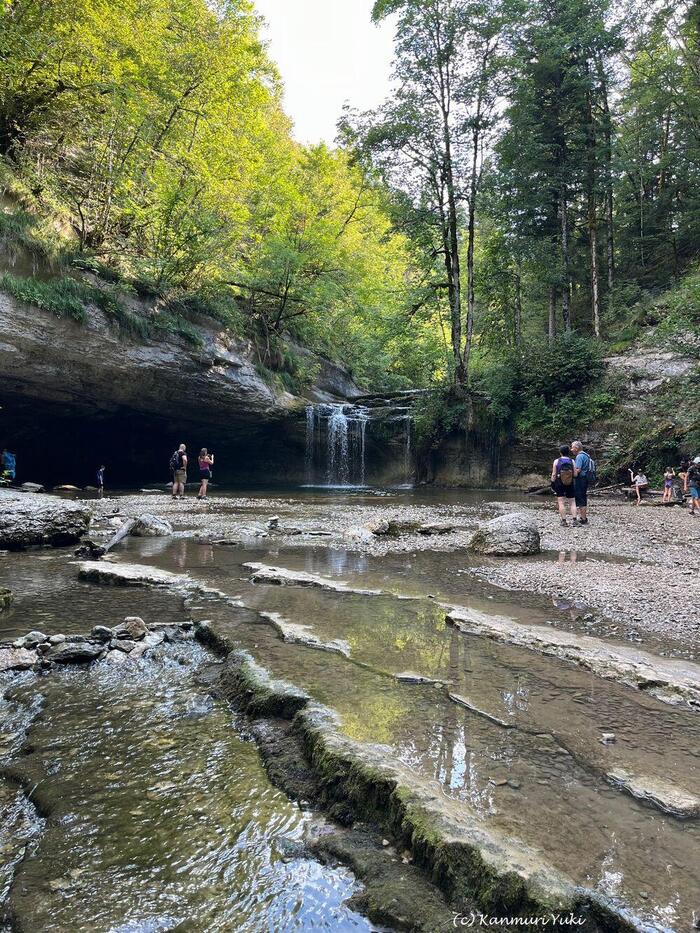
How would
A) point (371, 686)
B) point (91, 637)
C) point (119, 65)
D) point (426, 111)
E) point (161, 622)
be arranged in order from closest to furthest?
point (371, 686), point (91, 637), point (161, 622), point (119, 65), point (426, 111)

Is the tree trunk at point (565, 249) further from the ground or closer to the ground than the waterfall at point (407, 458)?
further from the ground

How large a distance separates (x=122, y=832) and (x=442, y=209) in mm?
27749

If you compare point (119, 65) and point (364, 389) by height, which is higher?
point (119, 65)

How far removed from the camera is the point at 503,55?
22.6 metres

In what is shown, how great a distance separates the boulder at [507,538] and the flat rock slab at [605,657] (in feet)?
11.6

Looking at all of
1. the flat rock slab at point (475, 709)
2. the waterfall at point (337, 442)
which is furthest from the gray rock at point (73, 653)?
the waterfall at point (337, 442)

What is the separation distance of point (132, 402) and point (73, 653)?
19088 millimetres

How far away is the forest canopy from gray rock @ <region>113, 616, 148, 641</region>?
14.0m

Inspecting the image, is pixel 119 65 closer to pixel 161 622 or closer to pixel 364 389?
pixel 161 622

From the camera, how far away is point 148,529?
9703mm

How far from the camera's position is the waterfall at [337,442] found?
25.3 m

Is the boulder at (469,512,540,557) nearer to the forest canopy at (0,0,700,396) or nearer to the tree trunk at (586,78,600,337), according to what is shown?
the forest canopy at (0,0,700,396)

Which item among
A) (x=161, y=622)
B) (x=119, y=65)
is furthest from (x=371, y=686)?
(x=119, y=65)

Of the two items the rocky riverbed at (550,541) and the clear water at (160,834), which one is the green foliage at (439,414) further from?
the clear water at (160,834)
